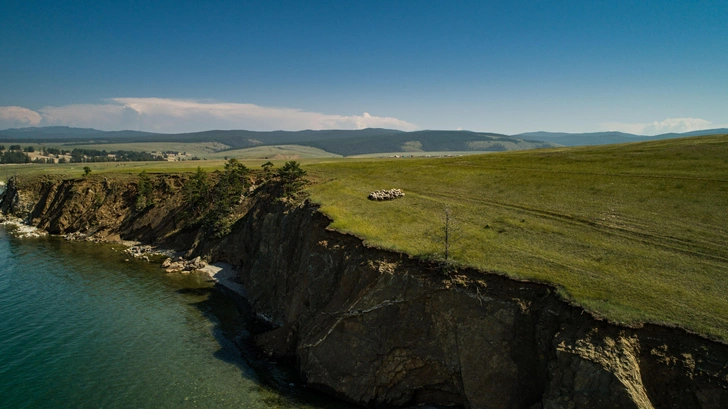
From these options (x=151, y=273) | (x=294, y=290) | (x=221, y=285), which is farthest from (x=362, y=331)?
(x=151, y=273)

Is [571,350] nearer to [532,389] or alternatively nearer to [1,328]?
[532,389]

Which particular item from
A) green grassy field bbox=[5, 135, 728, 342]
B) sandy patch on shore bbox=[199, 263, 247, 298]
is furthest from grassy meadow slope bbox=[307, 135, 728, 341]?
sandy patch on shore bbox=[199, 263, 247, 298]

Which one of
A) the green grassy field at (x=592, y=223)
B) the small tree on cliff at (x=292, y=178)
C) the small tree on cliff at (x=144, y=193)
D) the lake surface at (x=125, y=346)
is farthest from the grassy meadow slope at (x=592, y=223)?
the small tree on cliff at (x=144, y=193)

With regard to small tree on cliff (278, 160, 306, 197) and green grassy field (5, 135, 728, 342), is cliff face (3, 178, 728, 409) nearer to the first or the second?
green grassy field (5, 135, 728, 342)

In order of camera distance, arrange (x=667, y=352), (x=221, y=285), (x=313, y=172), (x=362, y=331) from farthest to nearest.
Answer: (x=313, y=172) → (x=221, y=285) → (x=362, y=331) → (x=667, y=352)

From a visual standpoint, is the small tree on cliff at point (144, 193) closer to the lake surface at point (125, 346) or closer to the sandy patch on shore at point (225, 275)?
the lake surface at point (125, 346)

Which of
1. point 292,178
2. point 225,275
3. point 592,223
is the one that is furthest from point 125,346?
point 592,223
